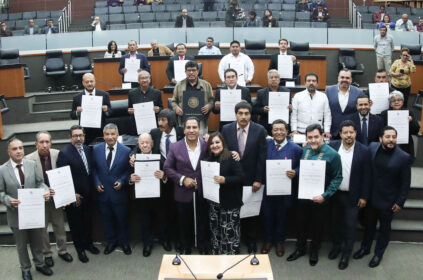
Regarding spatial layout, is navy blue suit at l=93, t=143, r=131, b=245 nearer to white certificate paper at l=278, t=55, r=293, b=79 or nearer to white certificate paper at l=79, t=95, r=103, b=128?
white certificate paper at l=79, t=95, r=103, b=128

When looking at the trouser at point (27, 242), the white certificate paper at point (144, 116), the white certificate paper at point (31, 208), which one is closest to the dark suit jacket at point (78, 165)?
the white certificate paper at point (31, 208)

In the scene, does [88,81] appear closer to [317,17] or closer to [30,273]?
[30,273]

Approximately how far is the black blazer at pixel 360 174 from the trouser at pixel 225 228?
1.22 metres

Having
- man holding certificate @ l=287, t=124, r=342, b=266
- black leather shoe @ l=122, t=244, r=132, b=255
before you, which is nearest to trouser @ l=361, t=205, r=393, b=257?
man holding certificate @ l=287, t=124, r=342, b=266

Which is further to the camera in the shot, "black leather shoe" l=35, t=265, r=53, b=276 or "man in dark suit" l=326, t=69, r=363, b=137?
"man in dark suit" l=326, t=69, r=363, b=137

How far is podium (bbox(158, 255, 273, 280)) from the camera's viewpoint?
12.2 feet

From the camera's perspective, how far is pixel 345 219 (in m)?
5.61

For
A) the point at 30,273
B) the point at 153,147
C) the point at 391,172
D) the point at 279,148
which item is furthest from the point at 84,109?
the point at 391,172

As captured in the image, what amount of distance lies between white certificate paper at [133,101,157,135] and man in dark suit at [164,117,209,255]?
116cm

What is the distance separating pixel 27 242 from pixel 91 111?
180 centimetres

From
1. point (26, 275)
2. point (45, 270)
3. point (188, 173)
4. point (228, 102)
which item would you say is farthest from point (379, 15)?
point (26, 275)

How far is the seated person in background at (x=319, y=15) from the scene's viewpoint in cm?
1497

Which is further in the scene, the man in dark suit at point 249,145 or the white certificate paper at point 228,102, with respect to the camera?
the white certificate paper at point 228,102

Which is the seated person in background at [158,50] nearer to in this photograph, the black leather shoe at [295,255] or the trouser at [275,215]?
the trouser at [275,215]
